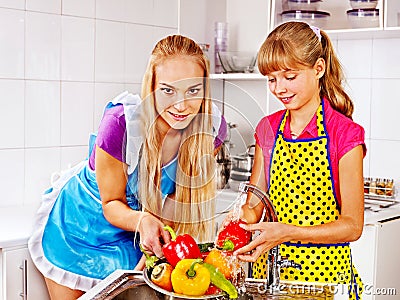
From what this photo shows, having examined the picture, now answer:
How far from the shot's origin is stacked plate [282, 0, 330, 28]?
8.81 feet

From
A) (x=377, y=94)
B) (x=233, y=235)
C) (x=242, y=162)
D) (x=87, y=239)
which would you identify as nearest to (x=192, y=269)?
(x=233, y=235)

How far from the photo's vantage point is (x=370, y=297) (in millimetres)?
2340

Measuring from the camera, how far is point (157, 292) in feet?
4.37

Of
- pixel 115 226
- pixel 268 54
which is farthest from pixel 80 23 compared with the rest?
pixel 268 54

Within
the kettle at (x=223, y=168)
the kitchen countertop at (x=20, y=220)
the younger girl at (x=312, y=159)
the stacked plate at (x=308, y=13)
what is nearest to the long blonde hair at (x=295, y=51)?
the younger girl at (x=312, y=159)

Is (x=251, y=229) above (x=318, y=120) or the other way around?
the other way around

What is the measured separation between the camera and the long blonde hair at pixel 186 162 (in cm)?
139

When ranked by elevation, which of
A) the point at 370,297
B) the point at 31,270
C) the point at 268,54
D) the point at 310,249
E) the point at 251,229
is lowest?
the point at 370,297

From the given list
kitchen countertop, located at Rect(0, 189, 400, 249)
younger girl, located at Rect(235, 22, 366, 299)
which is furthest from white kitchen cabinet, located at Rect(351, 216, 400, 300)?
younger girl, located at Rect(235, 22, 366, 299)

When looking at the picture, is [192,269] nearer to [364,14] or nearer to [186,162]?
[186,162]

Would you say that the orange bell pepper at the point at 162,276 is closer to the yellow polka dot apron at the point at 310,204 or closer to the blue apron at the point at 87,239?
the yellow polka dot apron at the point at 310,204

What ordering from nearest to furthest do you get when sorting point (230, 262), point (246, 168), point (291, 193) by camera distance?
point (230, 262)
point (246, 168)
point (291, 193)

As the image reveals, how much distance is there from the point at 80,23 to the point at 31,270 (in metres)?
1.05

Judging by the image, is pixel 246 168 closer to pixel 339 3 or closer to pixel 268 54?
pixel 268 54
